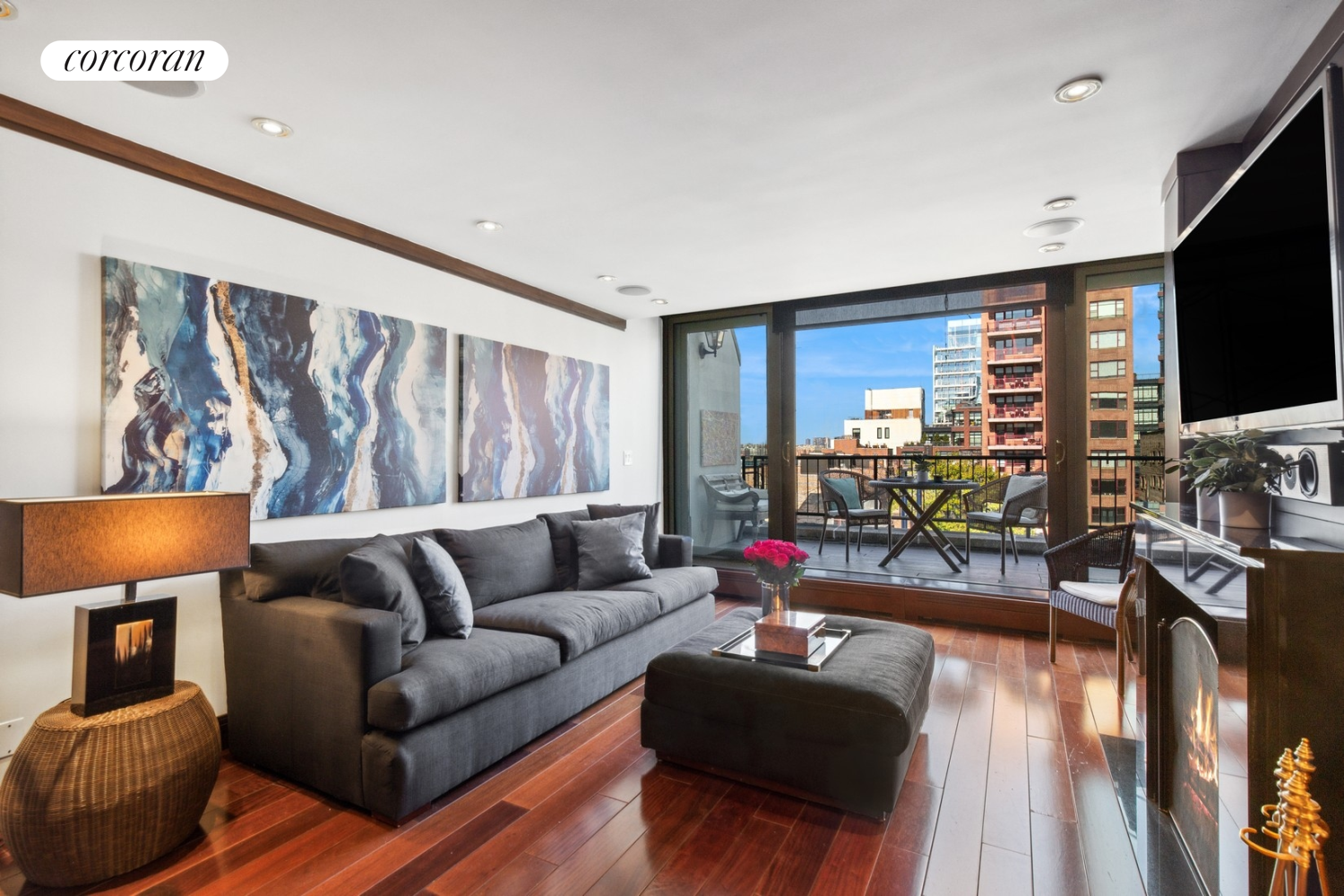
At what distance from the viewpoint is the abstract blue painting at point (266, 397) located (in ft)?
7.84

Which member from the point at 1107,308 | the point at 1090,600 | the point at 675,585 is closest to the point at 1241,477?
the point at 1090,600

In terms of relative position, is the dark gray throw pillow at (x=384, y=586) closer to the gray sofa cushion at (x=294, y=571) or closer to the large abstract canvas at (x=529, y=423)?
the gray sofa cushion at (x=294, y=571)

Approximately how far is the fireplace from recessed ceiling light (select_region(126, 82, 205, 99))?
3.28 meters

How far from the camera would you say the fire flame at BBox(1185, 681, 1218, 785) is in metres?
1.53

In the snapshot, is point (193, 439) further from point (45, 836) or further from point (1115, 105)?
point (1115, 105)

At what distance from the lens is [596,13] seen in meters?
1.71

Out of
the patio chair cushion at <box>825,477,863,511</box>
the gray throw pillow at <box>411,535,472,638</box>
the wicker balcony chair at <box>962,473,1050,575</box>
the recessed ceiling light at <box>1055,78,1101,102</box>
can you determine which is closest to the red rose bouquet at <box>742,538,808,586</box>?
the gray throw pillow at <box>411,535,472,638</box>

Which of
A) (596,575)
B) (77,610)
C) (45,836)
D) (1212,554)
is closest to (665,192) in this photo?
(596,575)

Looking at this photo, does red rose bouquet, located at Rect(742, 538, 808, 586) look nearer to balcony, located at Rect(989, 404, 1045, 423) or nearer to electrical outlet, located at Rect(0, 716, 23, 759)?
electrical outlet, located at Rect(0, 716, 23, 759)

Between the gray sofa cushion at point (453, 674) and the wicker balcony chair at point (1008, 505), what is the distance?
4147 millimetres

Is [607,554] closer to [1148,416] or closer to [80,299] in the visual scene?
[80,299]

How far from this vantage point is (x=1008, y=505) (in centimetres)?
532

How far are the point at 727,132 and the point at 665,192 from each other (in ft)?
1.96

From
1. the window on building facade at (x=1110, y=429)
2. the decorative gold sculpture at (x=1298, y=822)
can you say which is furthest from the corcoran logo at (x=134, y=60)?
the window on building facade at (x=1110, y=429)
